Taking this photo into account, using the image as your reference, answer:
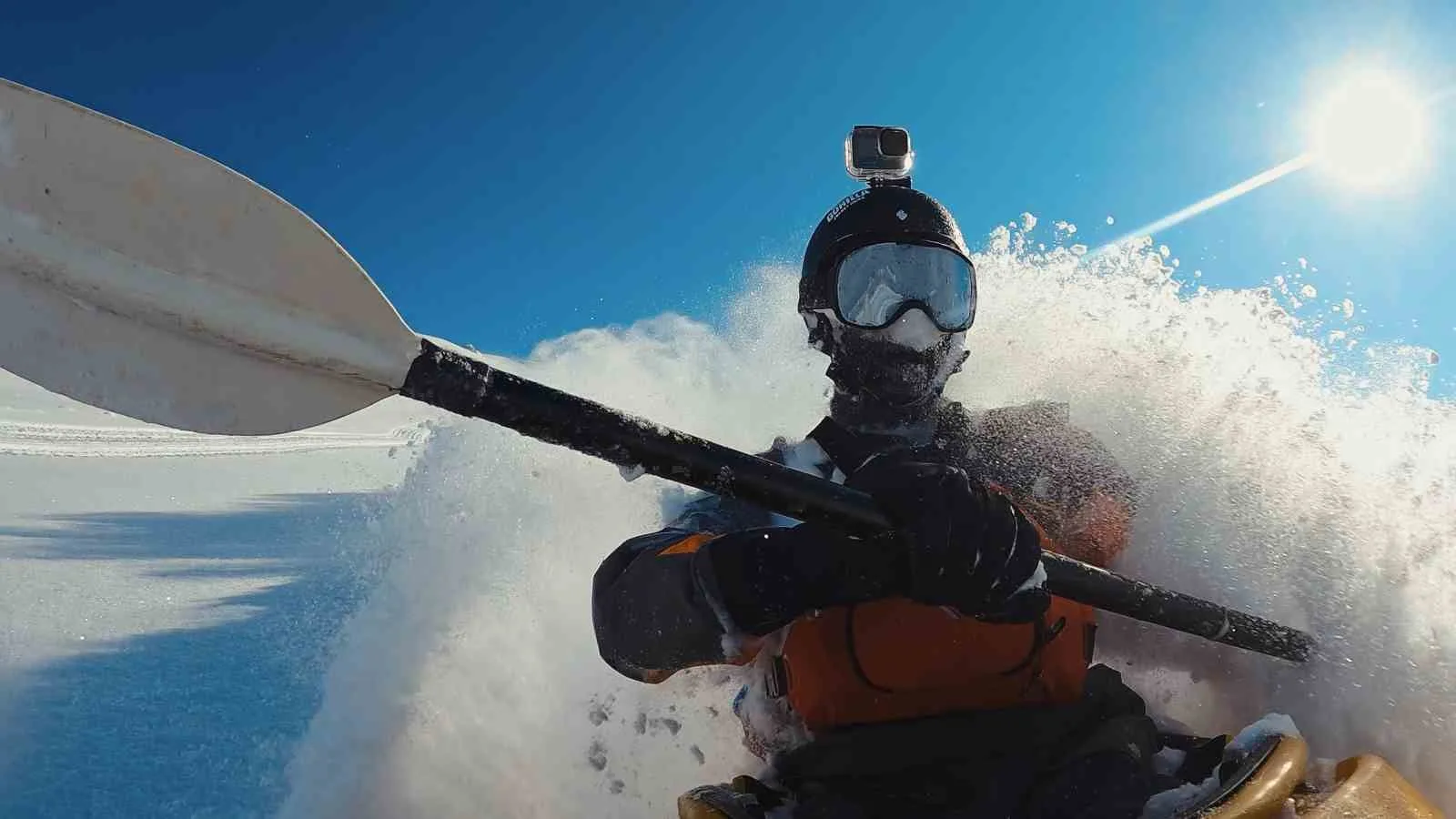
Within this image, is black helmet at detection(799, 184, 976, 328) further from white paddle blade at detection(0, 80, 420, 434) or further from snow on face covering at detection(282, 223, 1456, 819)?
white paddle blade at detection(0, 80, 420, 434)

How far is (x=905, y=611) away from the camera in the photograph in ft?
5.66

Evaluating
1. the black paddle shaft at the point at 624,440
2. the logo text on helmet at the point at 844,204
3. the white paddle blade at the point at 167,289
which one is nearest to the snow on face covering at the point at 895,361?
the logo text on helmet at the point at 844,204

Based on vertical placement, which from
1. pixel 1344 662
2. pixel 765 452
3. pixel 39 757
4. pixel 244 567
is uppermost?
pixel 765 452

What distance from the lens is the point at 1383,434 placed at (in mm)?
2400

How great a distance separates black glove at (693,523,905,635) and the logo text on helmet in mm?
1352

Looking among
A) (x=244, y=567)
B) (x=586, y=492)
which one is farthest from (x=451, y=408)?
(x=244, y=567)

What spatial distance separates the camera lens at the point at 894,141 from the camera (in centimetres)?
276

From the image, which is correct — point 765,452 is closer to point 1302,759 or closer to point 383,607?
point 1302,759

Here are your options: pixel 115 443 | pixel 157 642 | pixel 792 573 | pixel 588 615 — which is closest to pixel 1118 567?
pixel 792 573

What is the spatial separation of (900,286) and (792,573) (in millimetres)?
1125

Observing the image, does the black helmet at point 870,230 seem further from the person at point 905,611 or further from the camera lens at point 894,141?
the camera lens at point 894,141

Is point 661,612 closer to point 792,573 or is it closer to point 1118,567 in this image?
point 792,573

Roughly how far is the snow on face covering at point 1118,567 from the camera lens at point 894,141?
0.70 m

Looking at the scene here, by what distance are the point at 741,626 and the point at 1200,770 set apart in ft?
3.66
